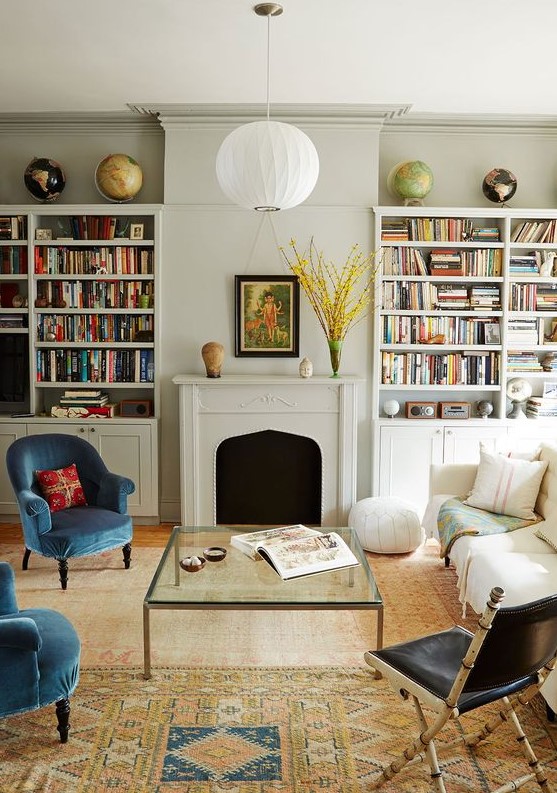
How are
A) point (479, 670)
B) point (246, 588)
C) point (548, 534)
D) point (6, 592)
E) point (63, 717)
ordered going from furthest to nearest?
point (548, 534)
point (246, 588)
point (6, 592)
point (63, 717)
point (479, 670)

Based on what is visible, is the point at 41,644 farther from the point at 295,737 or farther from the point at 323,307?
the point at 323,307

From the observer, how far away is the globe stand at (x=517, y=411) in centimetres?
530

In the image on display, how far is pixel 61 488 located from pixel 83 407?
96 centimetres

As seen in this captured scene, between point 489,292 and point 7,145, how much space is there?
3.59m

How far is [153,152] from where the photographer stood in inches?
211

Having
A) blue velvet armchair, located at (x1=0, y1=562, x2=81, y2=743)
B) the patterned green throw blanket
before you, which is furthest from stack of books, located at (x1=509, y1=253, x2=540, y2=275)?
blue velvet armchair, located at (x1=0, y1=562, x2=81, y2=743)

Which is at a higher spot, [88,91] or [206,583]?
[88,91]

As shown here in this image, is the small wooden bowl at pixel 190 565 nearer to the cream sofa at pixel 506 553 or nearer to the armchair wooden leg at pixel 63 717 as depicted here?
the armchair wooden leg at pixel 63 717

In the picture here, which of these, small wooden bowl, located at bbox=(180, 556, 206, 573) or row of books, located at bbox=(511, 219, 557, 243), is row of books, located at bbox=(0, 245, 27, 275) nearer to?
small wooden bowl, located at bbox=(180, 556, 206, 573)

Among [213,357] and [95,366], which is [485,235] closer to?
[213,357]

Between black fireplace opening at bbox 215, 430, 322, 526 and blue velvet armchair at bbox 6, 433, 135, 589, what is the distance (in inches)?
36.7

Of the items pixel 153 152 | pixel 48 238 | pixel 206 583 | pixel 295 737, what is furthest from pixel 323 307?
pixel 295 737

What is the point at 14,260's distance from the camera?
534 centimetres

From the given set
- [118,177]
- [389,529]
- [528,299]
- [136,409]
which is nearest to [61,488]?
[136,409]
